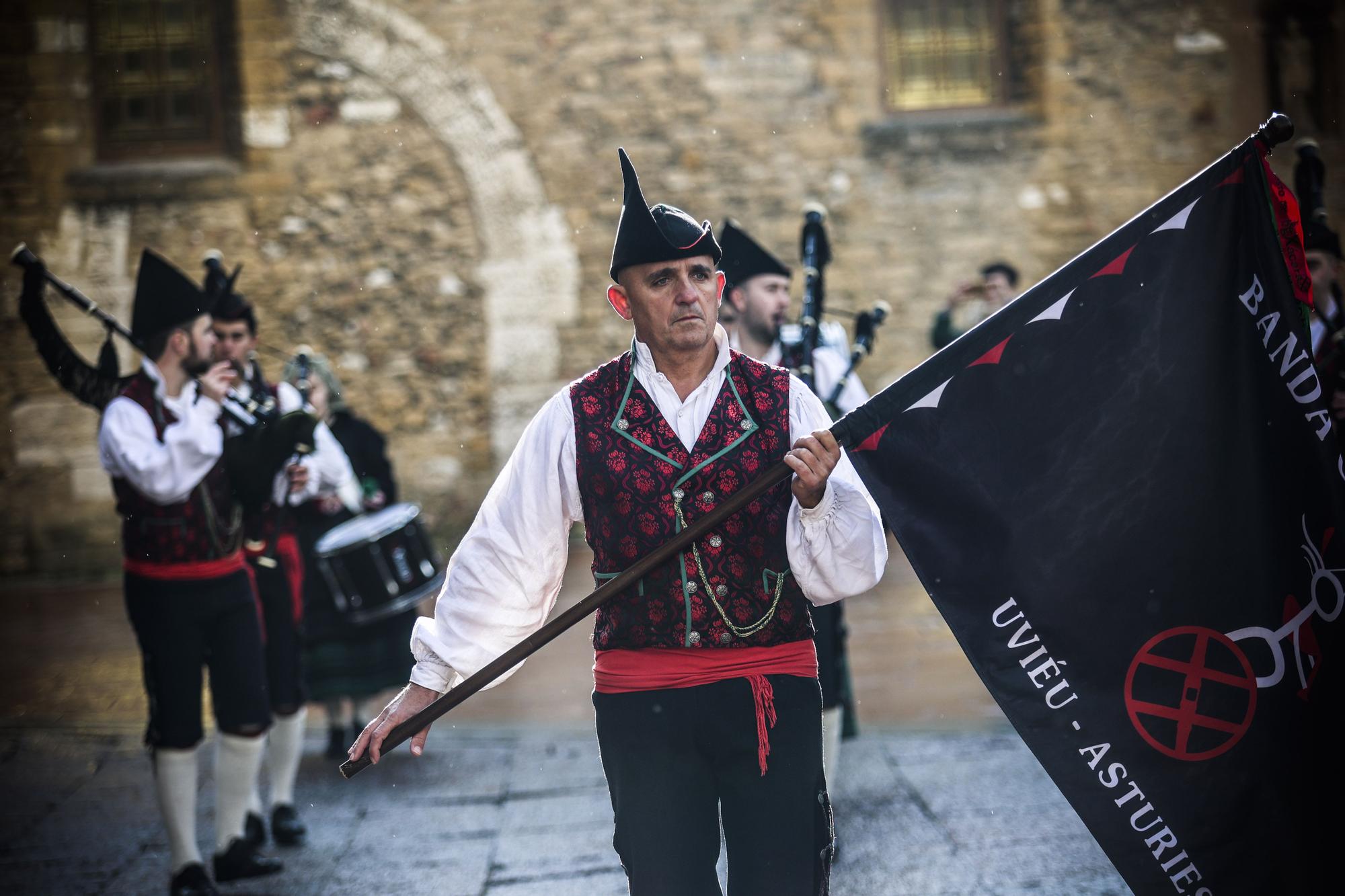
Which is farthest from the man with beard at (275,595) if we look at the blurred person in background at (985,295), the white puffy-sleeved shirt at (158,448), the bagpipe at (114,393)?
the blurred person in background at (985,295)

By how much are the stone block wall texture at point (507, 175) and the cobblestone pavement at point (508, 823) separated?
548 cm

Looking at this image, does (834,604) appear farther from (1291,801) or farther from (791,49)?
(791,49)

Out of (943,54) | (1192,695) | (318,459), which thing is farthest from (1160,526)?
(943,54)

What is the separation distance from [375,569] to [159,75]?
788 centimetres

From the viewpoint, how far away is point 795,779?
106 inches

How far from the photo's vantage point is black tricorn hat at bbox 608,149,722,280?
2.79 meters

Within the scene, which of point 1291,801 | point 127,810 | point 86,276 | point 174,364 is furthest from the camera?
point 86,276

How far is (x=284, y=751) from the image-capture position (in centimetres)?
544

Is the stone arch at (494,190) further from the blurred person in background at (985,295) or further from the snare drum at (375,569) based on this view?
the snare drum at (375,569)

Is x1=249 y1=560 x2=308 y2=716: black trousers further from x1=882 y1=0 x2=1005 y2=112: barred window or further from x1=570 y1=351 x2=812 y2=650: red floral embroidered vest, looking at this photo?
x1=882 y1=0 x2=1005 y2=112: barred window

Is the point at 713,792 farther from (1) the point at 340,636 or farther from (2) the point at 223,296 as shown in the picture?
(1) the point at 340,636

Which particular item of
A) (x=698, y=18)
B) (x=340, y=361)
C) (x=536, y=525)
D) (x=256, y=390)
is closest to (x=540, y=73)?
(x=698, y=18)

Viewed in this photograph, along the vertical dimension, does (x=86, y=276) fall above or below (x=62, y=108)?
below

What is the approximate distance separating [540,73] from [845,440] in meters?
9.38
